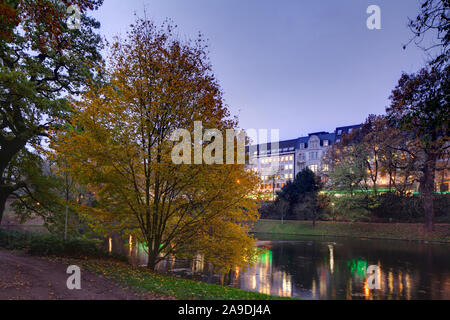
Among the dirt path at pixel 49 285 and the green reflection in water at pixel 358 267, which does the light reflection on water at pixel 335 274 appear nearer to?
the green reflection in water at pixel 358 267

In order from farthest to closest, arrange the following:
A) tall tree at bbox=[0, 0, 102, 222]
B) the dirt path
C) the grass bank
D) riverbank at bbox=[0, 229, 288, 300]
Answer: tall tree at bbox=[0, 0, 102, 222]
the grass bank
riverbank at bbox=[0, 229, 288, 300]
the dirt path

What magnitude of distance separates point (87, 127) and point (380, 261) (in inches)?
1112

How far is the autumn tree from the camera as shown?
42.6 feet

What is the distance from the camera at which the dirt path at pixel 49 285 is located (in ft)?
31.2

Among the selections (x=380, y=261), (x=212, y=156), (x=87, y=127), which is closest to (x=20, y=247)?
(x=87, y=127)

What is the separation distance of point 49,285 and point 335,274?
19969 millimetres

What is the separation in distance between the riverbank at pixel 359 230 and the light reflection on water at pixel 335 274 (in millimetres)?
13975

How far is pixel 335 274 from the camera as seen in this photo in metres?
23.7

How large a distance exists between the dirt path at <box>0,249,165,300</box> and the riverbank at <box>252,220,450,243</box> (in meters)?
48.1
